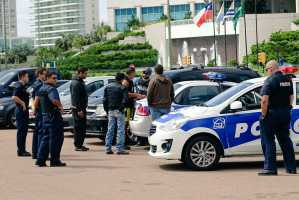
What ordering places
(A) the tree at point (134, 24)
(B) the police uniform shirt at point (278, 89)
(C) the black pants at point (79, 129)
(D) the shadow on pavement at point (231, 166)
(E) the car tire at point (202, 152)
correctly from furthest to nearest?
(A) the tree at point (134, 24)
(C) the black pants at point (79, 129)
(D) the shadow on pavement at point (231, 166)
(E) the car tire at point (202, 152)
(B) the police uniform shirt at point (278, 89)

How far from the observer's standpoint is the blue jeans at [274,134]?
39.4 feet

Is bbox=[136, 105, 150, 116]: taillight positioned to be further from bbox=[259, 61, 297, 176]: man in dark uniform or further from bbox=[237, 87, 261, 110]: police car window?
bbox=[259, 61, 297, 176]: man in dark uniform

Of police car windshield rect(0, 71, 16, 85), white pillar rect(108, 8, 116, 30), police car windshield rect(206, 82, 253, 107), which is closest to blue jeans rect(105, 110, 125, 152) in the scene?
police car windshield rect(206, 82, 253, 107)

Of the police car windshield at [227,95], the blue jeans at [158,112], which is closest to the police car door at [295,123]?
the police car windshield at [227,95]

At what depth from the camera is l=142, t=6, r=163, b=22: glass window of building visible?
138750 millimetres

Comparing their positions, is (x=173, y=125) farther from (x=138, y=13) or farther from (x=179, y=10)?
(x=138, y=13)

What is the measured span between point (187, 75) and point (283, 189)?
8.18 m

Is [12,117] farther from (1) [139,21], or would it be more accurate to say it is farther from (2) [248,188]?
(1) [139,21]

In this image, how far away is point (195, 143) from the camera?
12.9 m

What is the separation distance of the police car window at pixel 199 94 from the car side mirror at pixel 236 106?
3.33 m

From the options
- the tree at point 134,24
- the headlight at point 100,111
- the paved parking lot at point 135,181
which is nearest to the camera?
the paved parking lot at point 135,181

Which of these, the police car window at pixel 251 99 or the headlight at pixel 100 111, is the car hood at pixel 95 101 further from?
the police car window at pixel 251 99

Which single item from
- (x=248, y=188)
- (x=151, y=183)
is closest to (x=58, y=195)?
(x=151, y=183)

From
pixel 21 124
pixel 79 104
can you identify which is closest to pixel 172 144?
pixel 21 124
